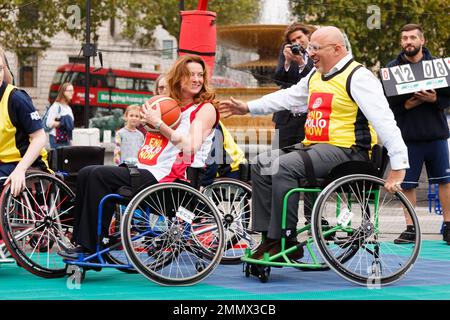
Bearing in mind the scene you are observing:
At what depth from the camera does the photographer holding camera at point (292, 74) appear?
8766 mm

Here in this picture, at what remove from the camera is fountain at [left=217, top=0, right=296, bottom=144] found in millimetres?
18664

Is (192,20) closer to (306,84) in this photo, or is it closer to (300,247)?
(306,84)

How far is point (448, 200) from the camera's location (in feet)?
30.9

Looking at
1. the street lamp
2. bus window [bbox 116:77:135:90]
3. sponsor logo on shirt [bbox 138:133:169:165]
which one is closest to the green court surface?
sponsor logo on shirt [bbox 138:133:169:165]

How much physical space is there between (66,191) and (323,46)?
191cm

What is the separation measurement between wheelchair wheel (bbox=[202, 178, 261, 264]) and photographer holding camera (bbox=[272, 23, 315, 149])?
1.41m

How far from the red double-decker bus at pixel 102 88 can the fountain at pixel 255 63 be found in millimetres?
25828

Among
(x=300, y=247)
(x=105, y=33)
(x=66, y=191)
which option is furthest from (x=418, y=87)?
(x=105, y=33)

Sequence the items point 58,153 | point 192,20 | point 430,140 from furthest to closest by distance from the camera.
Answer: point 192,20 < point 430,140 < point 58,153

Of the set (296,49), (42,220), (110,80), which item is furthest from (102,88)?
(42,220)

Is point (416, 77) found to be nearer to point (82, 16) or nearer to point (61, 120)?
point (61, 120)

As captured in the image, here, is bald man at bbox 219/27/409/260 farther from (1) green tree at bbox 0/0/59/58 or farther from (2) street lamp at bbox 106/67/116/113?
(2) street lamp at bbox 106/67/116/113

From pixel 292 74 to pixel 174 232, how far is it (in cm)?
312

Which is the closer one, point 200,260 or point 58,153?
point 200,260
